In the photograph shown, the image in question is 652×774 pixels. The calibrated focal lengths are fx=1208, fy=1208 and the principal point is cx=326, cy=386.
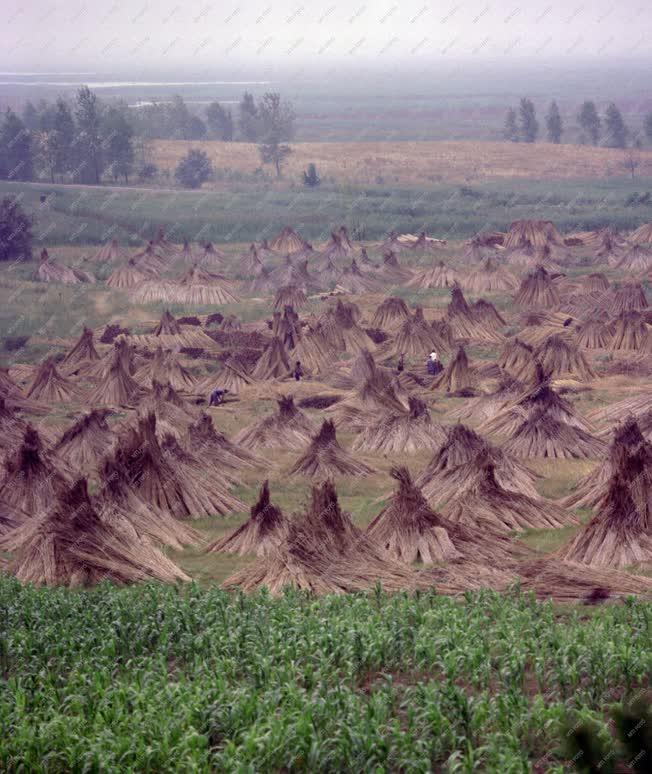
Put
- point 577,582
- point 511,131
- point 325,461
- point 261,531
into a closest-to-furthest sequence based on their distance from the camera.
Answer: point 577,582, point 261,531, point 325,461, point 511,131

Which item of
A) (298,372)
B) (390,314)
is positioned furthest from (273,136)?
(298,372)

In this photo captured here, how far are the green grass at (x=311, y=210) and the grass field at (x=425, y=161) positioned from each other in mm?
8819

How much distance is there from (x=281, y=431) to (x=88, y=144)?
69560 millimetres

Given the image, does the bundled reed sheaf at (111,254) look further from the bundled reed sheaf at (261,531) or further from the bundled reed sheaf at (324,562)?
the bundled reed sheaf at (324,562)

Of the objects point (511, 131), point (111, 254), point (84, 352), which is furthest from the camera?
point (511, 131)

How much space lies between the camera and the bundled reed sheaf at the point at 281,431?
24656 millimetres

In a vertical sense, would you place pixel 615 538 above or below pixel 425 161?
above

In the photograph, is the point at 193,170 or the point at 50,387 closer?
the point at 50,387

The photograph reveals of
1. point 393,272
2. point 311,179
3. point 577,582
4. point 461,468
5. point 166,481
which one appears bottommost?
point 311,179

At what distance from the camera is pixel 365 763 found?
31.5 feet

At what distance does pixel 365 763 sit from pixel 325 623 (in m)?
2.95

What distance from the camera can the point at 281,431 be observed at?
2494 cm

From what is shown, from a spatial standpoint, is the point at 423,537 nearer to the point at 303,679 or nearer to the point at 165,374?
the point at 303,679

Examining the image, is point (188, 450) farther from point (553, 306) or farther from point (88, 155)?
point (88, 155)
